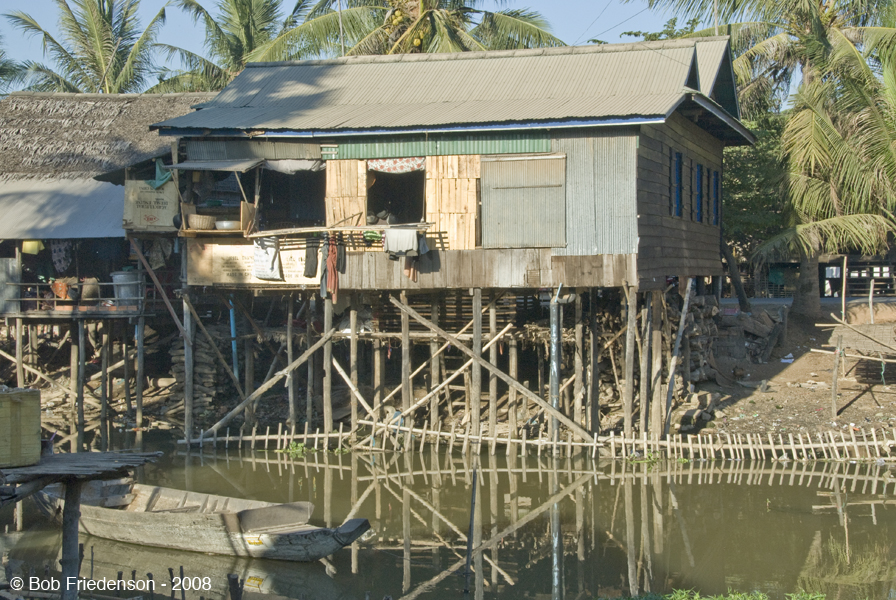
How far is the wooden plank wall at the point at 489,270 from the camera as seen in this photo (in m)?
16.4

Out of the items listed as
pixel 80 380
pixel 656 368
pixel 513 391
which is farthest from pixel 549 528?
pixel 80 380

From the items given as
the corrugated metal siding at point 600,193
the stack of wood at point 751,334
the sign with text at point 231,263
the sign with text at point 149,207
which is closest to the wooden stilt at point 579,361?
the corrugated metal siding at point 600,193

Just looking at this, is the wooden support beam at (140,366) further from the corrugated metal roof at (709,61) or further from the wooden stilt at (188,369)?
the corrugated metal roof at (709,61)

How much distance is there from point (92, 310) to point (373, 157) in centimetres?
802

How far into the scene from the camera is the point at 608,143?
16.3m

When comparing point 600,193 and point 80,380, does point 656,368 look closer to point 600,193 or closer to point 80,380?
point 600,193

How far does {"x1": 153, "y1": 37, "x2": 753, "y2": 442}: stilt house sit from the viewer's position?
16406 mm

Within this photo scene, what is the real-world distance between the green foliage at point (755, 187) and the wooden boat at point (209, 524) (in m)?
17.5

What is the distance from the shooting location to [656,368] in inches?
687

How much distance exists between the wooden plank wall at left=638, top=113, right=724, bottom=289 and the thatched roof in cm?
1338

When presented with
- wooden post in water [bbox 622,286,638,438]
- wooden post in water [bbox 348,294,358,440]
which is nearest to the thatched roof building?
wooden post in water [bbox 348,294,358,440]

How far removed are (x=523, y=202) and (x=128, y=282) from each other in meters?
9.75

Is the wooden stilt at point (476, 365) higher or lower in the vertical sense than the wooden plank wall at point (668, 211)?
lower

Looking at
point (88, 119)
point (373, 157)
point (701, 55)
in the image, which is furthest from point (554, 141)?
point (88, 119)
